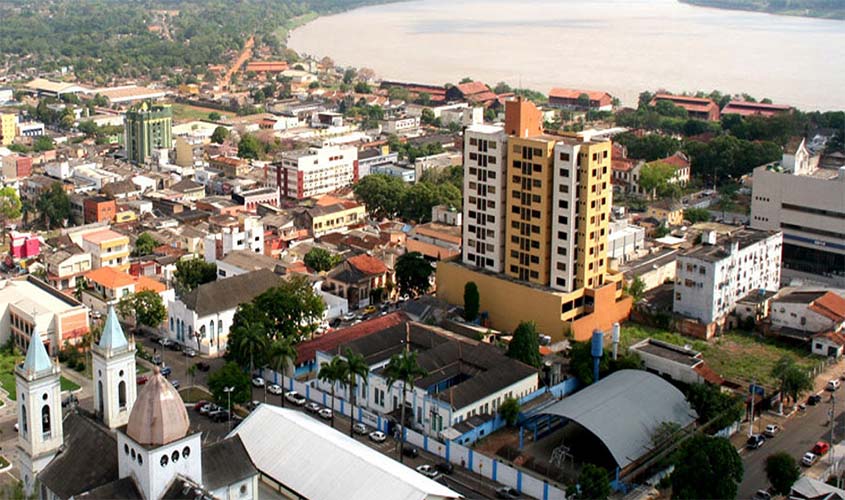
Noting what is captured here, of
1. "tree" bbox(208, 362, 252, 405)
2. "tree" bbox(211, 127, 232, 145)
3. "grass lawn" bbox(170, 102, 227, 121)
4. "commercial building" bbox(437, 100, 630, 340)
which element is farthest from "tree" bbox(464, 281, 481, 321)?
"grass lawn" bbox(170, 102, 227, 121)

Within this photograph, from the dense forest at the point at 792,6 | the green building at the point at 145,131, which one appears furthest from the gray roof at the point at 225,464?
the dense forest at the point at 792,6

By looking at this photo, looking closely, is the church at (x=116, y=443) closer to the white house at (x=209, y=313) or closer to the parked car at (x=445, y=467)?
the parked car at (x=445, y=467)

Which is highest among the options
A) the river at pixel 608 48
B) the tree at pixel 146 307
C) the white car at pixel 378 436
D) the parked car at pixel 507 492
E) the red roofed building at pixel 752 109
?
the river at pixel 608 48

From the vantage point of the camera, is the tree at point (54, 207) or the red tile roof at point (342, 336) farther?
the tree at point (54, 207)

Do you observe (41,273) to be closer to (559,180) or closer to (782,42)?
(559,180)

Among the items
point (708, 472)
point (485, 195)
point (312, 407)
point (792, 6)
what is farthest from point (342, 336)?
point (792, 6)

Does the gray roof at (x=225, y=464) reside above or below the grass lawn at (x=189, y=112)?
below

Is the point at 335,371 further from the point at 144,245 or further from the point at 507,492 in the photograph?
the point at 144,245
